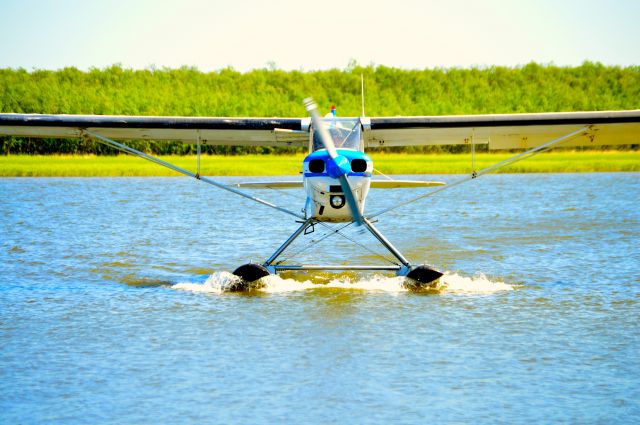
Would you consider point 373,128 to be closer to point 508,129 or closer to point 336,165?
point 508,129

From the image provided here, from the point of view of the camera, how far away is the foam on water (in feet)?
36.0

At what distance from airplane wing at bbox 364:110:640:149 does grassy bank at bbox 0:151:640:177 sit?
19434mm

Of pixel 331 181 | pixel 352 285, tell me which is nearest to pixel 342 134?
pixel 331 181

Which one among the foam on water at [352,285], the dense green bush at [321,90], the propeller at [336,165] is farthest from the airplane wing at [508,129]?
the dense green bush at [321,90]

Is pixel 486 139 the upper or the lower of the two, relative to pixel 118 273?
upper

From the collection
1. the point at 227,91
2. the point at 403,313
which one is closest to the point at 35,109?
the point at 227,91

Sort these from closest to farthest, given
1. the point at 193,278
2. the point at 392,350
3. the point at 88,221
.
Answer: the point at 392,350, the point at 193,278, the point at 88,221

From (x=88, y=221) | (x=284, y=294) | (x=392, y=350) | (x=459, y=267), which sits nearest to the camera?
(x=392, y=350)

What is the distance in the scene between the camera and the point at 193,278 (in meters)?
12.0

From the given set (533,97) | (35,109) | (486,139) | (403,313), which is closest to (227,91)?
Result: (35,109)

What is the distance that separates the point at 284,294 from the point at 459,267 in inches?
133

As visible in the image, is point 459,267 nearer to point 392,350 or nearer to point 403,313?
point 403,313

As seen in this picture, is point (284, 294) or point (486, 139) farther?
point (486, 139)

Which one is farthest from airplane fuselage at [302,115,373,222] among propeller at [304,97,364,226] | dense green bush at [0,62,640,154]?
dense green bush at [0,62,640,154]
